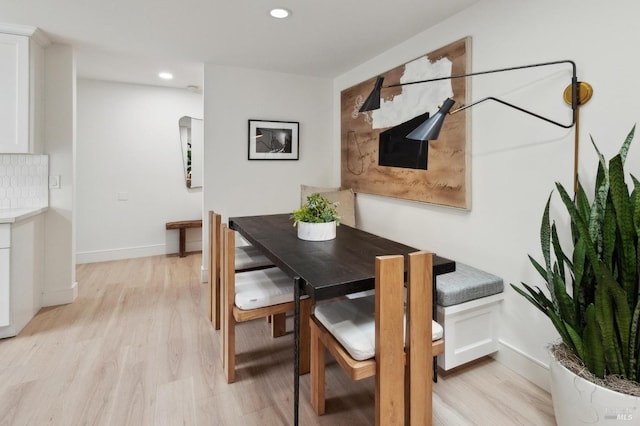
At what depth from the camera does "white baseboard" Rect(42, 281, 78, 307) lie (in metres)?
3.04

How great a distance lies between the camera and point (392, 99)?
3057 millimetres

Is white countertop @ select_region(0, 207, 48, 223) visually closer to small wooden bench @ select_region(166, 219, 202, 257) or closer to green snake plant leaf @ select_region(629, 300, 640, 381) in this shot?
small wooden bench @ select_region(166, 219, 202, 257)

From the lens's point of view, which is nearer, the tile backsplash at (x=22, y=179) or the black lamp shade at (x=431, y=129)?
the black lamp shade at (x=431, y=129)

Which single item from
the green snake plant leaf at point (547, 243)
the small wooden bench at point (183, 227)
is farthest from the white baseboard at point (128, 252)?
the green snake plant leaf at point (547, 243)

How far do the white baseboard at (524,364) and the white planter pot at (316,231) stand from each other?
129 cm

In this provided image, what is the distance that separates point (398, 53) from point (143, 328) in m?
3.08

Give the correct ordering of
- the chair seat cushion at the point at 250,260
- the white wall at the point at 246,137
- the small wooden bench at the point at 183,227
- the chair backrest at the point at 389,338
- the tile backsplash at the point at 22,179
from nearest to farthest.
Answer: the chair backrest at the point at 389,338, the chair seat cushion at the point at 250,260, the tile backsplash at the point at 22,179, the white wall at the point at 246,137, the small wooden bench at the point at 183,227

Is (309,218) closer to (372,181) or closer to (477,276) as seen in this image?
(477,276)

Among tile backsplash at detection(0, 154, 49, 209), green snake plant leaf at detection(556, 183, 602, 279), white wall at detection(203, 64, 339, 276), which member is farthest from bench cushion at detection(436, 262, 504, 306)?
tile backsplash at detection(0, 154, 49, 209)

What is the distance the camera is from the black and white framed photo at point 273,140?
378 centimetres

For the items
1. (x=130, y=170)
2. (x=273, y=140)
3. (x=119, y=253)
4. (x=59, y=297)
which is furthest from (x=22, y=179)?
(x=273, y=140)

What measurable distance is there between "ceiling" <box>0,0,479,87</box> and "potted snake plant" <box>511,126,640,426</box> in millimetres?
1592

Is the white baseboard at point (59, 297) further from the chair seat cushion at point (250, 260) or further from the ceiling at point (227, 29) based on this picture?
the ceiling at point (227, 29)

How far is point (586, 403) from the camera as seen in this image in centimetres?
138
